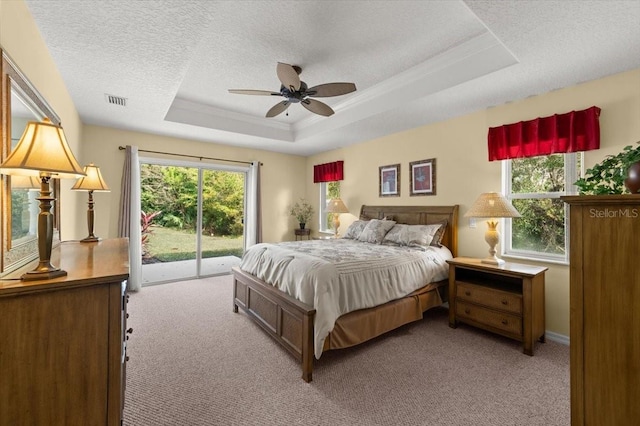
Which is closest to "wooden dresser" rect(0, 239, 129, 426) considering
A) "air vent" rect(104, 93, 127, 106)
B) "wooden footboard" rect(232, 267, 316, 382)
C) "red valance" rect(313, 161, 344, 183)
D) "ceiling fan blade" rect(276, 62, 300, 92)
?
"wooden footboard" rect(232, 267, 316, 382)

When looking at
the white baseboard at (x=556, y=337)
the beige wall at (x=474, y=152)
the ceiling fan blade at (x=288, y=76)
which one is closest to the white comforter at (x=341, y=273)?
the beige wall at (x=474, y=152)

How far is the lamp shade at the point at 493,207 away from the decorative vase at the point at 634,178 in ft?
5.74

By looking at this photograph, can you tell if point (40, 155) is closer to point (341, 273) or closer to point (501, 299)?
point (341, 273)

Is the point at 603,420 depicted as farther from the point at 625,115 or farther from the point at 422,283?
the point at 625,115

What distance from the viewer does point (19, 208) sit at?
4.61ft

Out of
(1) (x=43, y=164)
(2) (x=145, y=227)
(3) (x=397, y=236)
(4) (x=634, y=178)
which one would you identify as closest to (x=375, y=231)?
(3) (x=397, y=236)

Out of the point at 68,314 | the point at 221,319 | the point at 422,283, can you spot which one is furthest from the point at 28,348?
the point at 422,283

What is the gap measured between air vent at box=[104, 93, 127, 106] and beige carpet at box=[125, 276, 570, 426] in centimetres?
258

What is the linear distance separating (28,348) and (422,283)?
9.96ft

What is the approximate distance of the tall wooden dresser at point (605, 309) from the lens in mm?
1113

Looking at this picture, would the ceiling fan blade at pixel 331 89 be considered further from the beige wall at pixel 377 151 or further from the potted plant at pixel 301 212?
the potted plant at pixel 301 212

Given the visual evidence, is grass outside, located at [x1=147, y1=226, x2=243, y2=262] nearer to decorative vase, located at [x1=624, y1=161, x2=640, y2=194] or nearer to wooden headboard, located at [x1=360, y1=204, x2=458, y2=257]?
wooden headboard, located at [x1=360, y1=204, x2=458, y2=257]

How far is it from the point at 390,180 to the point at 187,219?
367 centimetres

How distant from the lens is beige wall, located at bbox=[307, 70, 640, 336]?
8.18 feet
